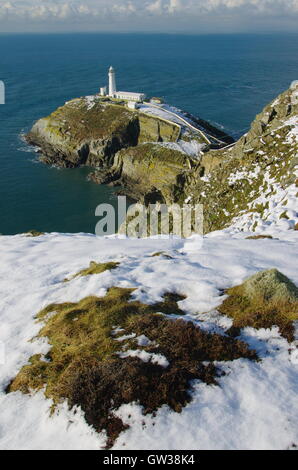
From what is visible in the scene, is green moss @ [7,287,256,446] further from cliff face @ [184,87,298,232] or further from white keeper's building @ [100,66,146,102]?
white keeper's building @ [100,66,146,102]

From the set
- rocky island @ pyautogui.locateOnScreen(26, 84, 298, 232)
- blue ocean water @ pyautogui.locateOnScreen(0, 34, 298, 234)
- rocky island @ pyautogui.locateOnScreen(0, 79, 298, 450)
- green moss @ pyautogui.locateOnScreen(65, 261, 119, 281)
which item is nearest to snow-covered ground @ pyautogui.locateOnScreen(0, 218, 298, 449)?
rocky island @ pyautogui.locateOnScreen(0, 79, 298, 450)

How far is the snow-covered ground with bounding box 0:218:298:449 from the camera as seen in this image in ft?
23.1

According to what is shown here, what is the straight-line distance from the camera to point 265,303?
10906mm

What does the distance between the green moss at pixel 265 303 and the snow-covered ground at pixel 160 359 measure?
0.32m

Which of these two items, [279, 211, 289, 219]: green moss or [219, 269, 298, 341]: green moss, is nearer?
[219, 269, 298, 341]: green moss

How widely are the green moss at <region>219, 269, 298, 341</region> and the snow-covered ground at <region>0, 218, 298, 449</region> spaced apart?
1.06 feet

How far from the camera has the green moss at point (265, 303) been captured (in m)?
10.0

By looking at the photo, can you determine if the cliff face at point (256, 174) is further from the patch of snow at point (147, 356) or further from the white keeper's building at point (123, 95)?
the white keeper's building at point (123, 95)

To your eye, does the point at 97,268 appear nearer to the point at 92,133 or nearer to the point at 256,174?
the point at 256,174

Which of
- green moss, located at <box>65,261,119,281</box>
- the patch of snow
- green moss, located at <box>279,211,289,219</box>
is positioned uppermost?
green moss, located at <box>279,211,289,219</box>

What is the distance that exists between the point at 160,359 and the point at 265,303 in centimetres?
424

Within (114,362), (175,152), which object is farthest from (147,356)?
(175,152)

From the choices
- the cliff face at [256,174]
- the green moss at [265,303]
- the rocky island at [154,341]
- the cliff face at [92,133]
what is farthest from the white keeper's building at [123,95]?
the green moss at [265,303]

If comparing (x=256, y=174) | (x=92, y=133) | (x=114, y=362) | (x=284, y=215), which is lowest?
(x=114, y=362)
